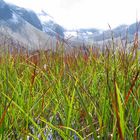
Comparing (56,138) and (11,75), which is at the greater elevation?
(11,75)

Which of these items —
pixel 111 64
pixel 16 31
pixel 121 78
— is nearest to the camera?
pixel 121 78

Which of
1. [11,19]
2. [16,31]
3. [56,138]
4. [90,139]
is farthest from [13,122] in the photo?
[11,19]

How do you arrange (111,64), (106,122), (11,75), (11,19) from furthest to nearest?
(11,19) < (11,75) < (111,64) < (106,122)

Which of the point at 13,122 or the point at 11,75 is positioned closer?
the point at 13,122

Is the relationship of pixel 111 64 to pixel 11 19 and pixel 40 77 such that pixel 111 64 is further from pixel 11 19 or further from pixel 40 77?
pixel 11 19

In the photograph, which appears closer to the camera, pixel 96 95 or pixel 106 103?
pixel 106 103

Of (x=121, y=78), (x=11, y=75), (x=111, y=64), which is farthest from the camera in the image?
(x=11, y=75)

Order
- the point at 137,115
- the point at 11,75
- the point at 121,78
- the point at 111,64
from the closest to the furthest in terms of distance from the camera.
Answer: the point at 137,115
the point at 121,78
the point at 111,64
the point at 11,75

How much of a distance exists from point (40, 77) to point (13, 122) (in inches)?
44.6

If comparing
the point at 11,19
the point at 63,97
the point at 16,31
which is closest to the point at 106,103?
the point at 63,97

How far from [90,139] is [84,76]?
1.09 metres

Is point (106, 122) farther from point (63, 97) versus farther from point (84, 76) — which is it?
point (84, 76)

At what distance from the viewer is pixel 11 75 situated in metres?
3.27

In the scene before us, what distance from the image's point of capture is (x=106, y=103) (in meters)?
2.04
